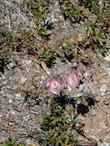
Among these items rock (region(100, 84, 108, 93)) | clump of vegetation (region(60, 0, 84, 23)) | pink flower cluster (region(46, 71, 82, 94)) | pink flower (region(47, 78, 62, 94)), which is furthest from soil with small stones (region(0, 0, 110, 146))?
pink flower (region(47, 78, 62, 94))

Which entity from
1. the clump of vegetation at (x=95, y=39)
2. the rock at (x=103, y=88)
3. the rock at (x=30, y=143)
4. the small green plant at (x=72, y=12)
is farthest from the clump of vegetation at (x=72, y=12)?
the rock at (x=30, y=143)

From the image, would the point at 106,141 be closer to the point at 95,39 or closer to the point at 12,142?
the point at 12,142

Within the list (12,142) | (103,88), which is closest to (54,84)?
(12,142)

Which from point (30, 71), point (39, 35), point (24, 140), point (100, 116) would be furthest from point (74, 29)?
point (24, 140)

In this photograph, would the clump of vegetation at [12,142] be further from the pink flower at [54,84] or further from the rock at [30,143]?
the pink flower at [54,84]

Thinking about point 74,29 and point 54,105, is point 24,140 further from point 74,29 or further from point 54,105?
point 74,29

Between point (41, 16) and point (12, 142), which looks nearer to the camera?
point (12, 142)
